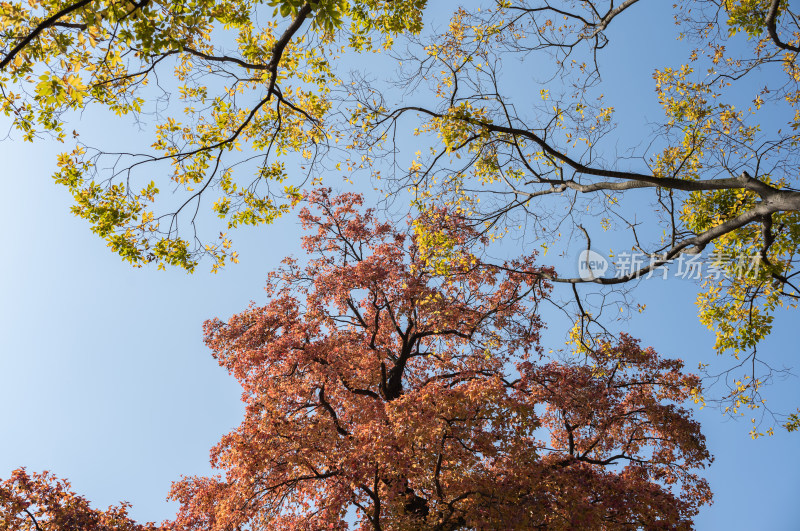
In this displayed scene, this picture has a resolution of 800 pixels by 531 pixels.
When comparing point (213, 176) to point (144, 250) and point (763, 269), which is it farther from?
point (763, 269)

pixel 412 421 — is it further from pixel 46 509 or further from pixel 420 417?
pixel 46 509

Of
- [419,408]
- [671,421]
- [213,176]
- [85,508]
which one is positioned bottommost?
[85,508]

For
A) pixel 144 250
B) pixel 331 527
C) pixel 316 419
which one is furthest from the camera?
pixel 316 419

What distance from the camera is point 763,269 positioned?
384 inches

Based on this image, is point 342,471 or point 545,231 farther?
point 342,471

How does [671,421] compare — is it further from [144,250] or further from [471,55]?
[144,250]

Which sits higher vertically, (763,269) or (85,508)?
(763,269)

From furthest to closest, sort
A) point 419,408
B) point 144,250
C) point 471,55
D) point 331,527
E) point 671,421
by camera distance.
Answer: point 671,421
point 331,527
point 419,408
point 471,55
point 144,250

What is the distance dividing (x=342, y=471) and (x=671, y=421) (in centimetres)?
728

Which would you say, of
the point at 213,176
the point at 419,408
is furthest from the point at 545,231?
the point at 213,176

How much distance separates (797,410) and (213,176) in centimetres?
1219

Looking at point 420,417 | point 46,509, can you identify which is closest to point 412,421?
point 420,417

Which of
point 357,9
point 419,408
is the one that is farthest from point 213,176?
point 419,408

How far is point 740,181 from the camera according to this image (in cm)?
626
